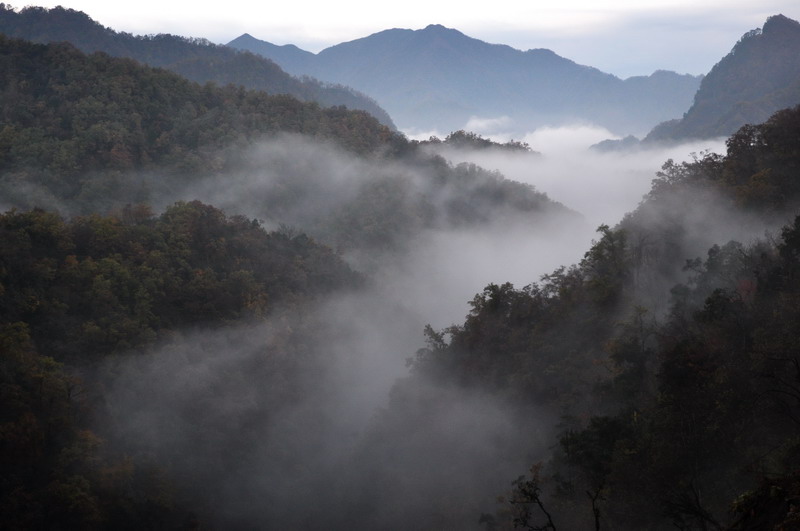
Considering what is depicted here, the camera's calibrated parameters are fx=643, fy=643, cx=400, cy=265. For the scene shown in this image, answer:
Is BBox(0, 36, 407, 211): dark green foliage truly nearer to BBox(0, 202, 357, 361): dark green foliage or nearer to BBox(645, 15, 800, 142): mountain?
BBox(0, 202, 357, 361): dark green foliage

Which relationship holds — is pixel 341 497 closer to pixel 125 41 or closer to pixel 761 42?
pixel 761 42

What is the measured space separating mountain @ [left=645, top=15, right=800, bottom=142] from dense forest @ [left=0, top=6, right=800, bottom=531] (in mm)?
91404

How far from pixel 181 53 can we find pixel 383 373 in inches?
4437

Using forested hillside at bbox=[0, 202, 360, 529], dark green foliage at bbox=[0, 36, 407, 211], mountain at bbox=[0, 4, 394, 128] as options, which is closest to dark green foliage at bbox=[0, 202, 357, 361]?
forested hillside at bbox=[0, 202, 360, 529]

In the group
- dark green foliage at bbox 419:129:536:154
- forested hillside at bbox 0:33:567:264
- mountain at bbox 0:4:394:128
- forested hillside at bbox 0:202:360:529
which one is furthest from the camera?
mountain at bbox 0:4:394:128

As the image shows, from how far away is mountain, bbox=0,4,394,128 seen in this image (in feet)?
355

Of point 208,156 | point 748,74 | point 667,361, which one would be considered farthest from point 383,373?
point 748,74

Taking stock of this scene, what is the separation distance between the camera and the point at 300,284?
40.5 meters

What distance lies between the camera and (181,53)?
132 m

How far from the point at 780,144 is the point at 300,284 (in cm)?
2683

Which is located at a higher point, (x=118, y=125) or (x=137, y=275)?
(x=118, y=125)

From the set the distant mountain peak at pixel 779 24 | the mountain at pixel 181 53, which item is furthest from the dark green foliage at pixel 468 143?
the distant mountain peak at pixel 779 24

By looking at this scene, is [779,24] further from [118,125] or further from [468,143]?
[118,125]

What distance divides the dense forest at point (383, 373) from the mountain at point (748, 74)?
300 ft
